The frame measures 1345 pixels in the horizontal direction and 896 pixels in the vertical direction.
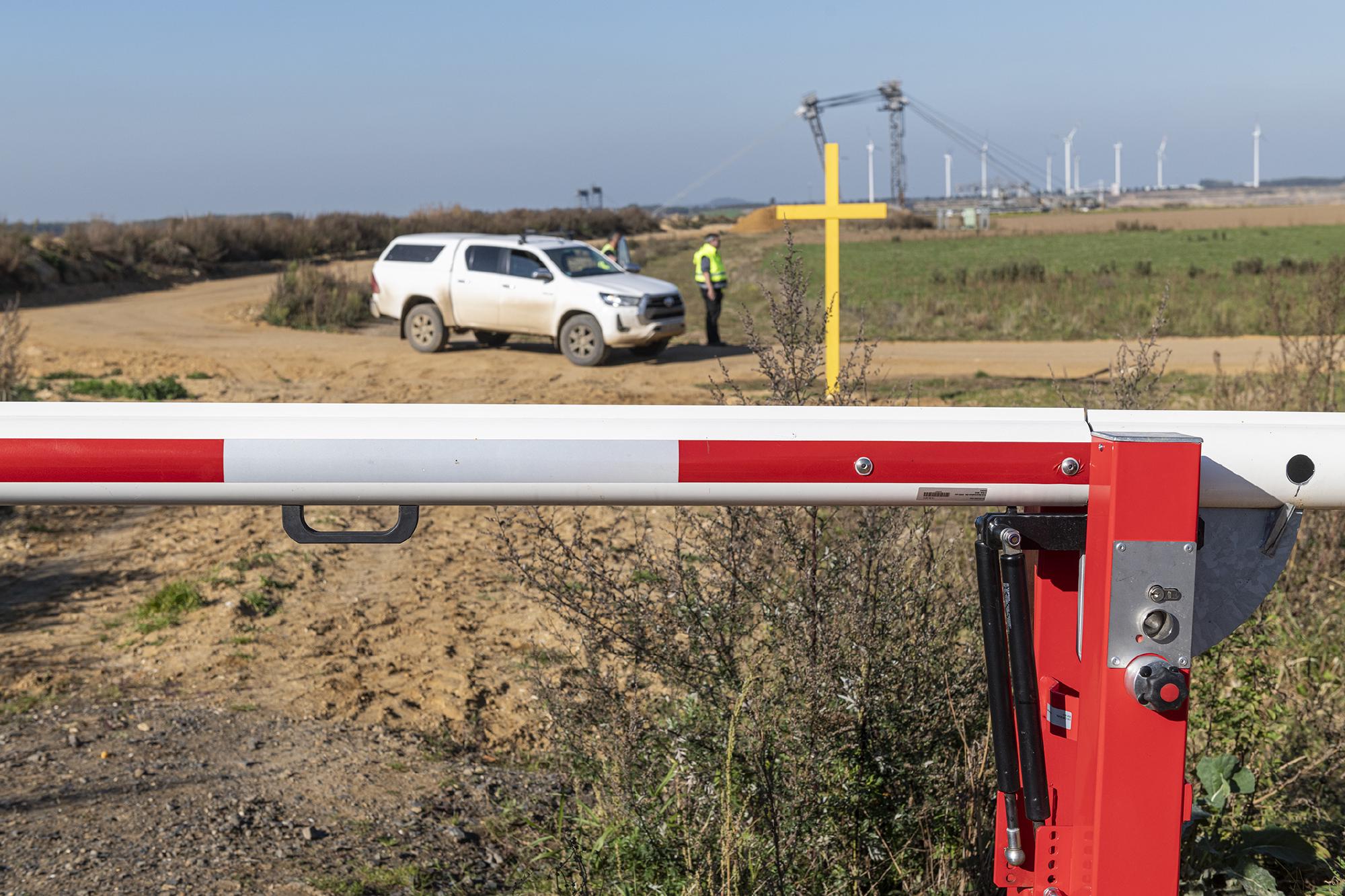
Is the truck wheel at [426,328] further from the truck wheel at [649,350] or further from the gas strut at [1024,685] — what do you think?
the gas strut at [1024,685]

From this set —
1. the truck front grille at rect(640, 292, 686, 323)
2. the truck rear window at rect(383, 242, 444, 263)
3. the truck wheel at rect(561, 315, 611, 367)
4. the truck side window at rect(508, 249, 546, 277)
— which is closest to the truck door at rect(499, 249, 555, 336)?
the truck side window at rect(508, 249, 546, 277)

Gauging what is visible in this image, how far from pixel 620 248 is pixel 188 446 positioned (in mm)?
21726

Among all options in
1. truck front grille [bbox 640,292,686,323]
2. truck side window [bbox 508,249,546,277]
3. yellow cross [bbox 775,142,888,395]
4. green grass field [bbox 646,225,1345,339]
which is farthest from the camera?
green grass field [bbox 646,225,1345,339]

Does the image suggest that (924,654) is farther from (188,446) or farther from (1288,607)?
(1288,607)

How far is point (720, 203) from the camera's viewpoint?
A: 575 ft

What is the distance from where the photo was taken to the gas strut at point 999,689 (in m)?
2.07

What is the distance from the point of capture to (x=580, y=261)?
19.6 metres

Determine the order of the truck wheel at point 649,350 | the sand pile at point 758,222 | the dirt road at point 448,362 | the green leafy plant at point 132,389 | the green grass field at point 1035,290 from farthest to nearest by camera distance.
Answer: the green grass field at point 1035,290
the truck wheel at point 649,350
the dirt road at point 448,362
the green leafy plant at point 132,389
the sand pile at point 758,222

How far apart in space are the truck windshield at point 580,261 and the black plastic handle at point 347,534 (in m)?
17.1

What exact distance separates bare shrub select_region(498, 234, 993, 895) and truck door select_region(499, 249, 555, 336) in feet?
48.9

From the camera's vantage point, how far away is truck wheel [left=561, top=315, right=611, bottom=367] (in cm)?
1852

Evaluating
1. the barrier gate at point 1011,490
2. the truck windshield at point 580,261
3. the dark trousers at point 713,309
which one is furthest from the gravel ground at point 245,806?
the dark trousers at point 713,309

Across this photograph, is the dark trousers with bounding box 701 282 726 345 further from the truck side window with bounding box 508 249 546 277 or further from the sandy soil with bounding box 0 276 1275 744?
the sandy soil with bounding box 0 276 1275 744

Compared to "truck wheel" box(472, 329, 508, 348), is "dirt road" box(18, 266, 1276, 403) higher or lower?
lower
